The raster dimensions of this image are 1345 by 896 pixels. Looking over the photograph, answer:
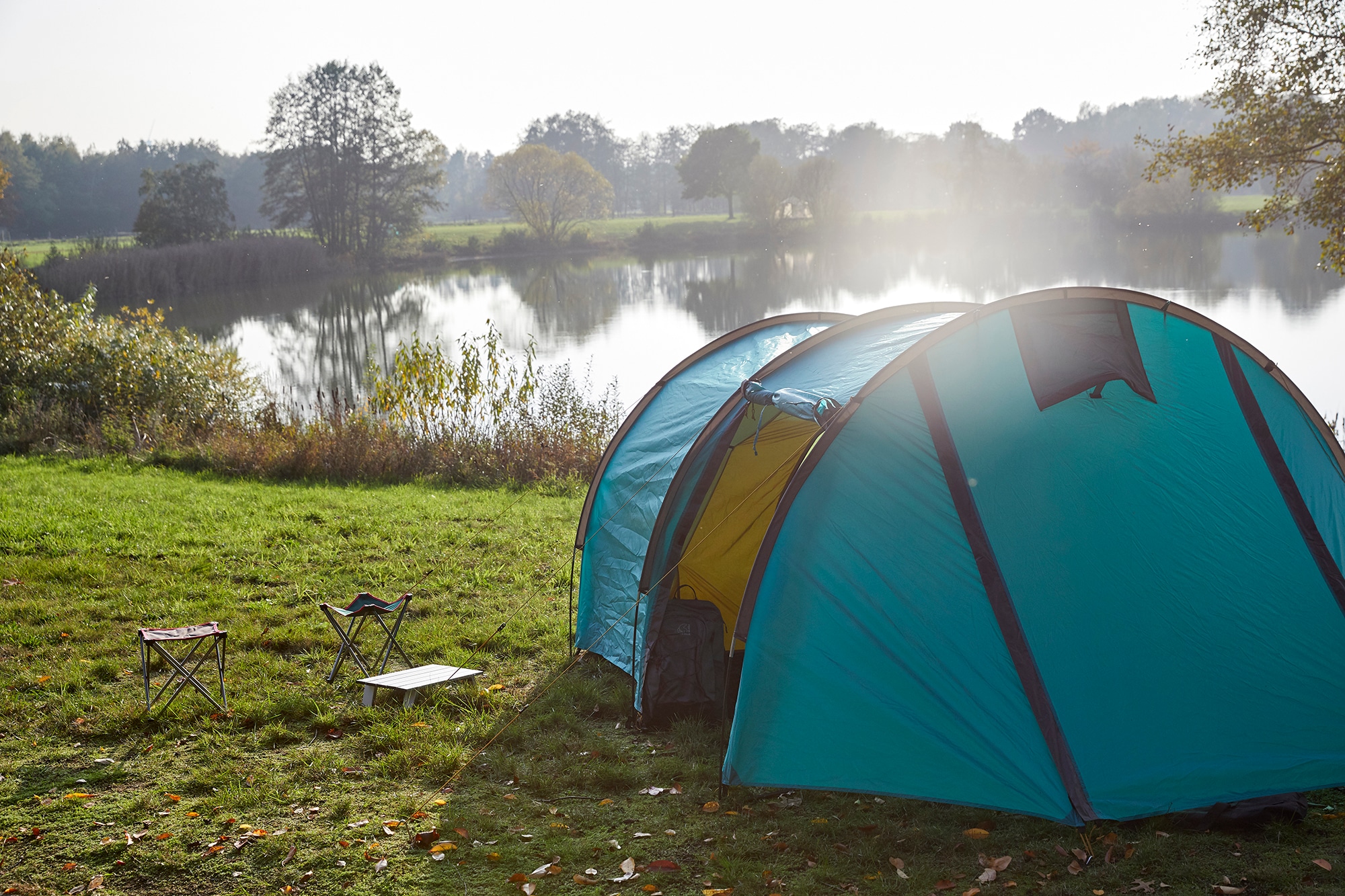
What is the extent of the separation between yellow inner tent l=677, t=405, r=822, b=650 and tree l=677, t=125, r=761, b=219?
197ft

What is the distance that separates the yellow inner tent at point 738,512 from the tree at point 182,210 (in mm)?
42279

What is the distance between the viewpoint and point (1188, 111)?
99.3 metres

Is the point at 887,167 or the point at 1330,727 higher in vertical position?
the point at 887,167

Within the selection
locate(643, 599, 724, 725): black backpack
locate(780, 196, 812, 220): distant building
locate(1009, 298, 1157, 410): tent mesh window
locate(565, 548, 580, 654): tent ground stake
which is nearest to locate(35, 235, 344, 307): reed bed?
locate(780, 196, 812, 220): distant building

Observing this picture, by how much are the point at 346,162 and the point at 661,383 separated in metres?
46.4

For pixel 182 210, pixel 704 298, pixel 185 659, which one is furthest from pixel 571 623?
pixel 182 210

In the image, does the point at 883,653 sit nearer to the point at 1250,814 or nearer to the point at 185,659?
the point at 1250,814

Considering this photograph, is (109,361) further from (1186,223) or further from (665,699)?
(1186,223)

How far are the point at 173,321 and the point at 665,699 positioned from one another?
28698 mm

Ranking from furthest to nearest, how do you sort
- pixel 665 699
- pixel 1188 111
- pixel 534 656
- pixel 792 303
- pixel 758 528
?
pixel 1188 111 < pixel 792 303 < pixel 534 656 < pixel 758 528 < pixel 665 699

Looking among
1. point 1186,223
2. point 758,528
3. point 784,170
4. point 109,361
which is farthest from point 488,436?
point 784,170

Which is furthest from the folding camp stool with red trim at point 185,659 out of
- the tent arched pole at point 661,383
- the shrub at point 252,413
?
the shrub at point 252,413

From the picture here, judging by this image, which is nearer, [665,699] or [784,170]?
[665,699]

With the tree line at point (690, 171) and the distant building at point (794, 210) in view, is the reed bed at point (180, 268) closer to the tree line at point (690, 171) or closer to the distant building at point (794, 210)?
the tree line at point (690, 171)
